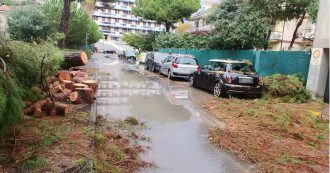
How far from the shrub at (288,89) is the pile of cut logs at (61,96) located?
7179mm

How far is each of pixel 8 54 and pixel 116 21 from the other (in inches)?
4541

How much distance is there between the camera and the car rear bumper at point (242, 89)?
12.4m

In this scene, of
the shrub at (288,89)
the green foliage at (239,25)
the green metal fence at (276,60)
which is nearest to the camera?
the shrub at (288,89)

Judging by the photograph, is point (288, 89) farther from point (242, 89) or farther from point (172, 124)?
point (172, 124)

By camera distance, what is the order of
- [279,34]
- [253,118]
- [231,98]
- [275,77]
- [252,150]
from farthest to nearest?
1. [279,34]
2. [275,77]
3. [231,98]
4. [253,118]
5. [252,150]

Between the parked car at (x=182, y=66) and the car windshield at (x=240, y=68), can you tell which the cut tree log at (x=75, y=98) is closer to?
the car windshield at (x=240, y=68)

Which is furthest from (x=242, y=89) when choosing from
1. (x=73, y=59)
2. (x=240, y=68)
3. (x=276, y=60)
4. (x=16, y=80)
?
(x=16, y=80)

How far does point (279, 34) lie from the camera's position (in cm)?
3447

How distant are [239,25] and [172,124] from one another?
481 inches

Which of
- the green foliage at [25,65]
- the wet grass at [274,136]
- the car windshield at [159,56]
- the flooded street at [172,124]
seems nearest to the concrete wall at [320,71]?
the wet grass at [274,136]

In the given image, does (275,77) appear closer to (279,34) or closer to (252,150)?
(252,150)

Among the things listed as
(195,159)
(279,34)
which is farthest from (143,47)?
(195,159)

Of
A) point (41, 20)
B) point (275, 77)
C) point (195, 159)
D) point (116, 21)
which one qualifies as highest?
point (116, 21)

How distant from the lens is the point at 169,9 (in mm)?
41594
